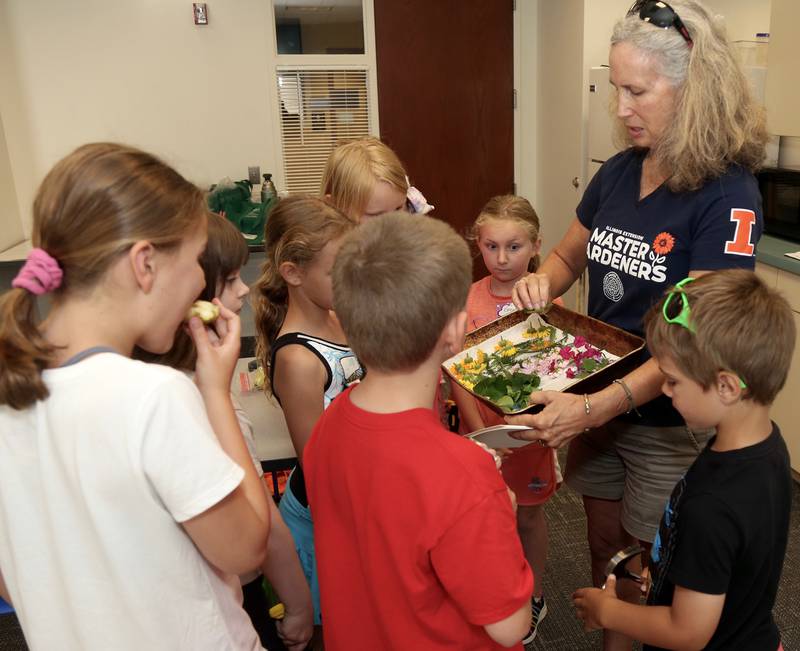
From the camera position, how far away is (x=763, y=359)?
995 mm

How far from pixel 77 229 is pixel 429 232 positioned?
1.47 ft

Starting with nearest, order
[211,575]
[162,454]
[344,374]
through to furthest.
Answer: [162,454]
[211,575]
[344,374]

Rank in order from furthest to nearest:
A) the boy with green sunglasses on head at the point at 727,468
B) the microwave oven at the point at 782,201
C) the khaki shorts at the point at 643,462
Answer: the microwave oven at the point at 782,201, the khaki shorts at the point at 643,462, the boy with green sunglasses on head at the point at 727,468

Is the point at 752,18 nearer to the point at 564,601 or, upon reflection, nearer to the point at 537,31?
the point at 537,31

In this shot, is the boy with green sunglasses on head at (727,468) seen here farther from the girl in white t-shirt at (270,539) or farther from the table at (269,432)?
the table at (269,432)

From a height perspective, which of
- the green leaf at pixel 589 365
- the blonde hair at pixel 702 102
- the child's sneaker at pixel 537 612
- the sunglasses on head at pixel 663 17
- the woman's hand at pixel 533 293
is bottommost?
the child's sneaker at pixel 537 612

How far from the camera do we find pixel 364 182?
184cm

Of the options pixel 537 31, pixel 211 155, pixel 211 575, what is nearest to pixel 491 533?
pixel 211 575

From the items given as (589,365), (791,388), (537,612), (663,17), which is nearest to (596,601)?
(589,365)

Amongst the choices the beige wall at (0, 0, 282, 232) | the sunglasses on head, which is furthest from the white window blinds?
the sunglasses on head

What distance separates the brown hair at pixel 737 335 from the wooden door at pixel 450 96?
3.76 m

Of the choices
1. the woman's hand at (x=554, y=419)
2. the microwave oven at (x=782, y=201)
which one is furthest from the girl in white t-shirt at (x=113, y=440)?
the microwave oven at (x=782, y=201)

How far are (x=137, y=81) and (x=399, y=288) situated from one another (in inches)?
158

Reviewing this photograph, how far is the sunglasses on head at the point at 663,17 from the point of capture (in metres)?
1.34
